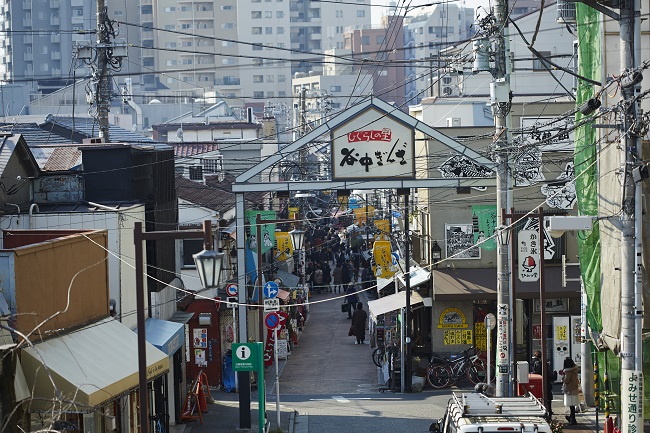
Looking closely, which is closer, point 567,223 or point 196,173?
point 567,223

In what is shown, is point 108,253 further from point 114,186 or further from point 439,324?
point 439,324

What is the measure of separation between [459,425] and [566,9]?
1135 centimetres

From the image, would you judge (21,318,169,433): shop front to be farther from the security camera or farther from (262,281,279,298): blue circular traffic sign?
the security camera

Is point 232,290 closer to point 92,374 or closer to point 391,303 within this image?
point 391,303

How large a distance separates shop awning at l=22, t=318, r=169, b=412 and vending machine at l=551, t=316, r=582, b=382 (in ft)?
45.3

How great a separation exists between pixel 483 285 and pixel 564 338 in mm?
2682

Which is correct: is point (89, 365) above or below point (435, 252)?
below

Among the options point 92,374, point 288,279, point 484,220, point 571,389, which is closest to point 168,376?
point 92,374

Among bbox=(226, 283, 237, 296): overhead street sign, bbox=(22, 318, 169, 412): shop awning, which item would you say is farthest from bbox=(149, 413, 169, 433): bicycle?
bbox=(226, 283, 237, 296): overhead street sign

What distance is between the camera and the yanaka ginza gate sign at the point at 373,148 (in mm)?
26172

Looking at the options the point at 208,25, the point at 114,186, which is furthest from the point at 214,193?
the point at 208,25

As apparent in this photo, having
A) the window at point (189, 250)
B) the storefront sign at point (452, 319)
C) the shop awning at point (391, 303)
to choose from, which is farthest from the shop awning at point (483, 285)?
the window at point (189, 250)

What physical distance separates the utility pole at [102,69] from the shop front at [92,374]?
8.49 metres

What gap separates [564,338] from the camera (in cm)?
2859
